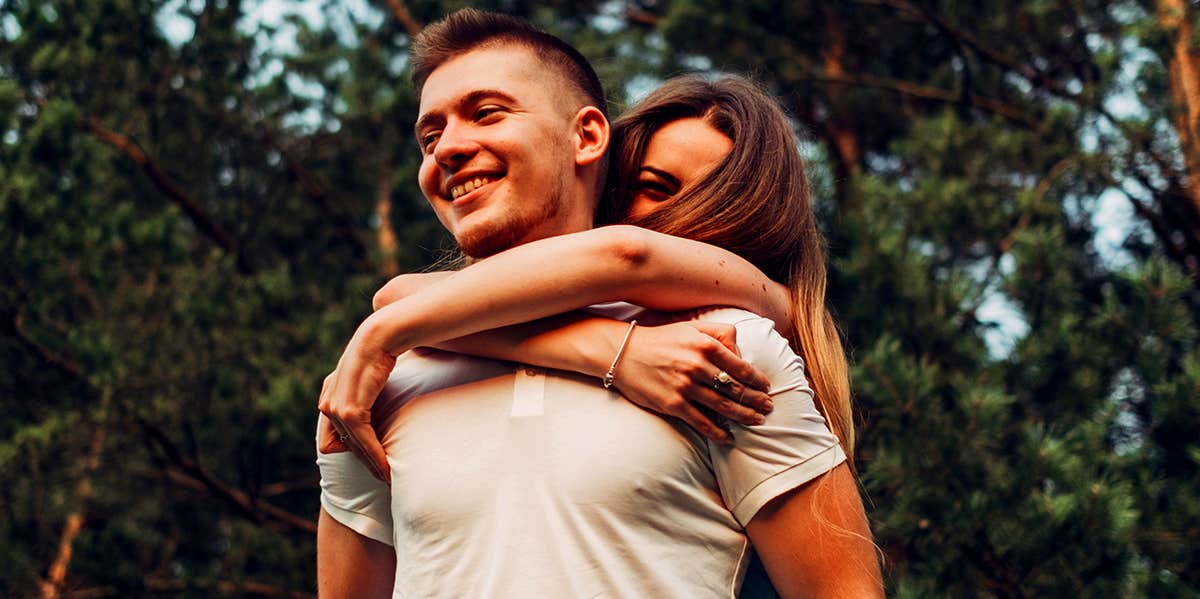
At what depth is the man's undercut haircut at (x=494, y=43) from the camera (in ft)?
5.70

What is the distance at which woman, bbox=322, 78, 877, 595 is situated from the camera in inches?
55.7

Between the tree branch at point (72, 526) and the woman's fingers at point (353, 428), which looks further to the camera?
the tree branch at point (72, 526)

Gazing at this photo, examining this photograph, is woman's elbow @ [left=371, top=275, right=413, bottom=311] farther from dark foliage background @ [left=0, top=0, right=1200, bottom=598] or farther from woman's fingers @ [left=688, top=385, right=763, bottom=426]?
dark foliage background @ [left=0, top=0, right=1200, bottom=598]

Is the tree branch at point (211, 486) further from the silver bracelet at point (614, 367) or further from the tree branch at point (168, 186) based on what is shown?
the silver bracelet at point (614, 367)

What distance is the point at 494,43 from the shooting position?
68.1 inches

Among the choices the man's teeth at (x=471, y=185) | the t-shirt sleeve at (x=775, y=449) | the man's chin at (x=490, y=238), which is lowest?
the t-shirt sleeve at (x=775, y=449)

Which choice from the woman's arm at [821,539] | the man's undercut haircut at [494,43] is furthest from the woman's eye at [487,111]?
the woman's arm at [821,539]

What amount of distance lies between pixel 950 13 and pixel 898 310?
1833mm

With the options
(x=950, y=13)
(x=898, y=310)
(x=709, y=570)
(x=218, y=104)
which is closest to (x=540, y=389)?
(x=709, y=570)

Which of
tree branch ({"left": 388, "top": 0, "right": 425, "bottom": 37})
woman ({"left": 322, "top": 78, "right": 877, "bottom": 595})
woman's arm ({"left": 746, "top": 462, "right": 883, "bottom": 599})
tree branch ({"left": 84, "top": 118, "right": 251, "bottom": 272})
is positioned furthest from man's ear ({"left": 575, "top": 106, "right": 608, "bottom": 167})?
tree branch ({"left": 388, "top": 0, "right": 425, "bottom": 37})

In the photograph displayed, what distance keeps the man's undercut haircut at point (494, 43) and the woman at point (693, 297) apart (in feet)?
0.72

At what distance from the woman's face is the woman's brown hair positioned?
1cm

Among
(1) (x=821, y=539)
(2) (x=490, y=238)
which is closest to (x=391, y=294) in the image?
(2) (x=490, y=238)

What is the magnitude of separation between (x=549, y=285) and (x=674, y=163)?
1.62 feet
